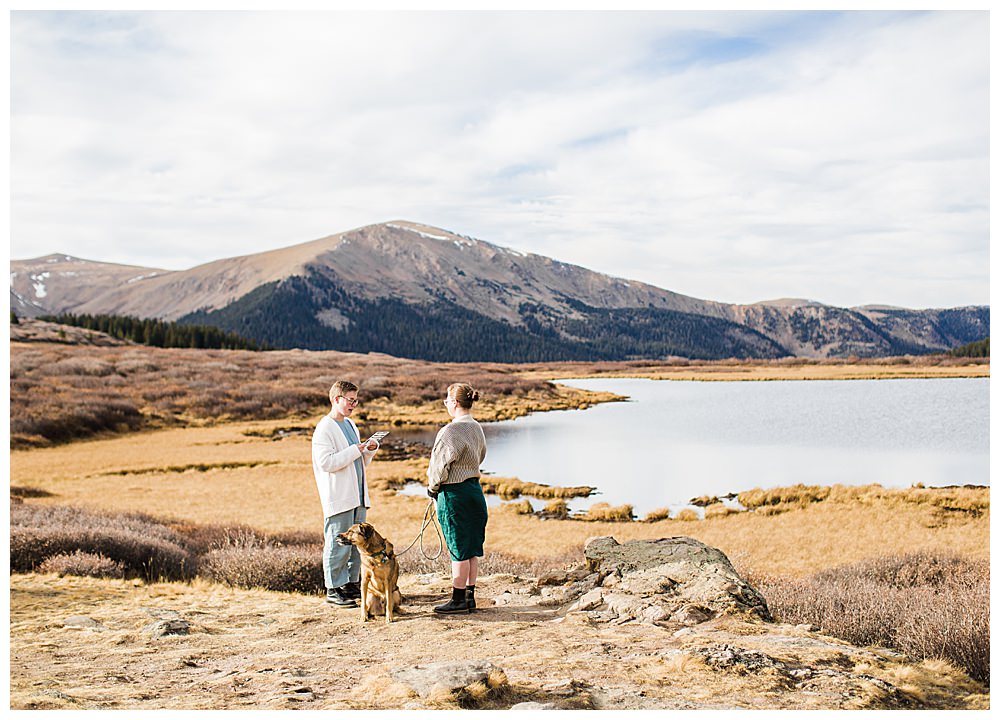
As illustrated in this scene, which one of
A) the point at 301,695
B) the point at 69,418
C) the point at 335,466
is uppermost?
the point at 335,466

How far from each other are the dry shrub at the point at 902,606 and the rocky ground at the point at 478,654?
37 cm

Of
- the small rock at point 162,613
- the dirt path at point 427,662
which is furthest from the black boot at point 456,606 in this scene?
the small rock at point 162,613

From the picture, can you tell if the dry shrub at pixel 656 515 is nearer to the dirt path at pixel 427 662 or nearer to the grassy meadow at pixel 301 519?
the grassy meadow at pixel 301 519

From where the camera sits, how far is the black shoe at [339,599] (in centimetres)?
771

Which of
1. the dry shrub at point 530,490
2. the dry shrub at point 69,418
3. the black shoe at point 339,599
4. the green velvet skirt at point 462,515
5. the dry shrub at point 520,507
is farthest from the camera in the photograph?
the dry shrub at point 69,418

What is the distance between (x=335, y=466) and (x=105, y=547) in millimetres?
5551

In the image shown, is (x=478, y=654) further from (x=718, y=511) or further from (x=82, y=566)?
(x=718, y=511)

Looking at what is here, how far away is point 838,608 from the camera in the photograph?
7.92 m

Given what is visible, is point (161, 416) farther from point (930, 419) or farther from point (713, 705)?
point (930, 419)

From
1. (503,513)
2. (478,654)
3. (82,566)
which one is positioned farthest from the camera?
(503,513)

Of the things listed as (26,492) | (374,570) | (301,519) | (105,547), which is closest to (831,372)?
(301,519)

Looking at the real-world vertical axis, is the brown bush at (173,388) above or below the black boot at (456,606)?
above

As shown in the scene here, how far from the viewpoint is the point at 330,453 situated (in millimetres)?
7207

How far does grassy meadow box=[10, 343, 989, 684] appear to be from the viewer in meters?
9.23
